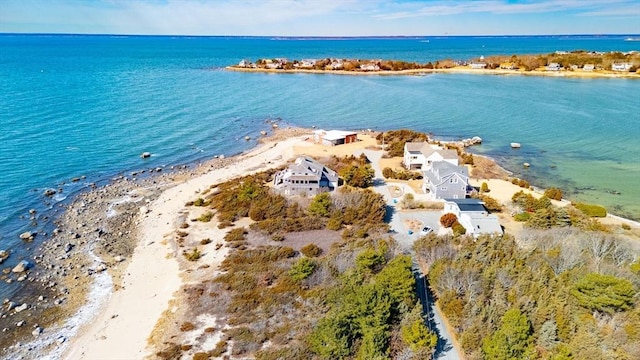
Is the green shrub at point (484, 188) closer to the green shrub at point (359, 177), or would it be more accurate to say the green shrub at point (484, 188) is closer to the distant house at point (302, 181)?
the green shrub at point (359, 177)

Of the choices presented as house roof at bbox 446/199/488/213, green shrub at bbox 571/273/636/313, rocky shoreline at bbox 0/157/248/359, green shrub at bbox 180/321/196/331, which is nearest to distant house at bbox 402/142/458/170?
house roof at bbox 446/199/488/213

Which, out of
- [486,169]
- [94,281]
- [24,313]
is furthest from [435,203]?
[24,313]

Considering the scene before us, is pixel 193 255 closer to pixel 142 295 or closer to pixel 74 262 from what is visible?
pixel 142 295

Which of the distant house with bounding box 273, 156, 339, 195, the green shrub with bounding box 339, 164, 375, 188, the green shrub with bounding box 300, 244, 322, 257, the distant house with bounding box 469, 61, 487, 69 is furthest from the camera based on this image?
the distant house with bounding box 469, 61, 487, 69

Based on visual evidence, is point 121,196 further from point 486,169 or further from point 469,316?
point 486,169

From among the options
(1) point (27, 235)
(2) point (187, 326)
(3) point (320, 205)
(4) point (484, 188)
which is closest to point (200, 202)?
(3) point (320, 205)

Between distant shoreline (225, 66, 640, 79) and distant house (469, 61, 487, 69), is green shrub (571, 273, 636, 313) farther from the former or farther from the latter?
distant house (469, 61, 487, 69)
